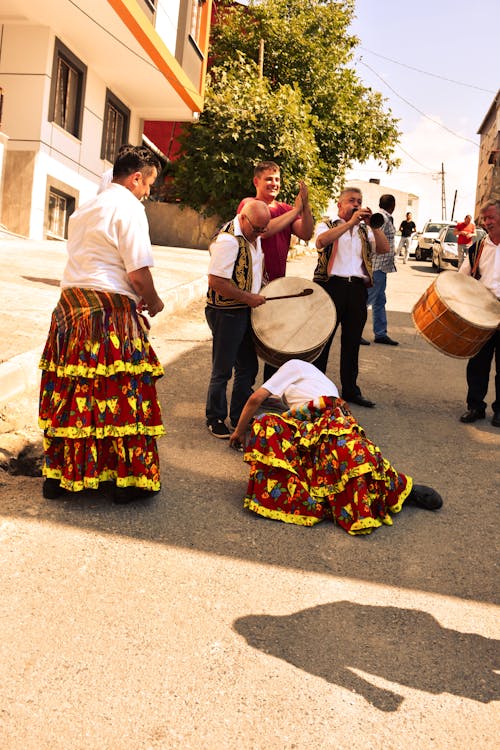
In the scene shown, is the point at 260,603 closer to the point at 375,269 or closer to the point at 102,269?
the point at 102,269

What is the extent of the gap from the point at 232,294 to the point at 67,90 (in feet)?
38.1

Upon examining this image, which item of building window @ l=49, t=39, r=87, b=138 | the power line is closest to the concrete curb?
the power line

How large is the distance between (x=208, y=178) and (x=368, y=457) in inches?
681

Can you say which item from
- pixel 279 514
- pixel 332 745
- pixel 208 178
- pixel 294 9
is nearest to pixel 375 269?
pixel 279 514

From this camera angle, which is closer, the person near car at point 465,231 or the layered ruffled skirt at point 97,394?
the layered ruffled skirt at point 97,394

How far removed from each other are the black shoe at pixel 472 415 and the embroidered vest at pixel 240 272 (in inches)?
96.7

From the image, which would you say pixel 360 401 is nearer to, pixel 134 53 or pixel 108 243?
pixel 108 243

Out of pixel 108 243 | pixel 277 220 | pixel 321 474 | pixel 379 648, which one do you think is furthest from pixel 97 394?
pixel 277 220

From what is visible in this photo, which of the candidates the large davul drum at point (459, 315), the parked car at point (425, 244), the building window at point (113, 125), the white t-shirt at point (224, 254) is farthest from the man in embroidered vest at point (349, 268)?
the parked car at point (425, 244)

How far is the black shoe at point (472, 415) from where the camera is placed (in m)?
7.12

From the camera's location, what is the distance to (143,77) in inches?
677

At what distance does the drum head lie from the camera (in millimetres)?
6664

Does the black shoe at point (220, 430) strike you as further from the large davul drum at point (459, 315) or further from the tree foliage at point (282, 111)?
the tree foliage at point (282, 111)

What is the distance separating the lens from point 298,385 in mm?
4965
